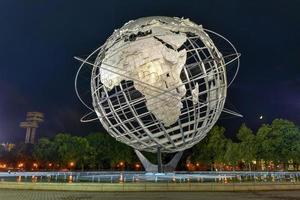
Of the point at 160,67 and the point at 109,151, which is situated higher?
the point at 160,67

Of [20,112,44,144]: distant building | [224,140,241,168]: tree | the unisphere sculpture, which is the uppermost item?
[20,112,44,144]: distant building

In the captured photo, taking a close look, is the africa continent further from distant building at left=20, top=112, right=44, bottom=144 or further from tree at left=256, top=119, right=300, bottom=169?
distant building at left=20, top=112, right=44, bottom=144

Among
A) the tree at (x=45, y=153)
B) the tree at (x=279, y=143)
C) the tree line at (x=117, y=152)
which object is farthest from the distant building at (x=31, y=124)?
the tree at (x=279, y=143)

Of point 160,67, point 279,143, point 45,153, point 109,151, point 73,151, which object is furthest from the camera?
point 109,151

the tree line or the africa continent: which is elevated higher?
the africa continent

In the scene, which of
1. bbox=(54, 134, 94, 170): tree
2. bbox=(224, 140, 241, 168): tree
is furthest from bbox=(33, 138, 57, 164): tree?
bbox=(224, 140, 241, 168): tree

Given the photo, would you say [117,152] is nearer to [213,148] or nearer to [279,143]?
[213,148]

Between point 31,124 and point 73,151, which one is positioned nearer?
point 73,151

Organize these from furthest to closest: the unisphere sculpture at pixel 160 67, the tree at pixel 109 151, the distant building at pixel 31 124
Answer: the distant building at pixel 31 124 → the tree at pixel 109 151 → the unisphere sculpture at pixel 160 67

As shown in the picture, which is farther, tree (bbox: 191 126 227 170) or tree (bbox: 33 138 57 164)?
tree (bbox: 191 126 227 170)

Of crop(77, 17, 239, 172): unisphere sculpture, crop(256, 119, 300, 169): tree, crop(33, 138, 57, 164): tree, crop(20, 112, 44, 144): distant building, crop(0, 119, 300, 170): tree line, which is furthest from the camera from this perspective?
crop(20, 112, 44, 144): distant building

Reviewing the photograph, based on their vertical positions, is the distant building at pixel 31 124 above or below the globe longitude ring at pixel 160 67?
above

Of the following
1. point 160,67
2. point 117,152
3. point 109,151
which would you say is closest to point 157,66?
point 160,67

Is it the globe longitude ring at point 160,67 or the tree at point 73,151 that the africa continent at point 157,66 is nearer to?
the globe longitude ring at point 160,67
